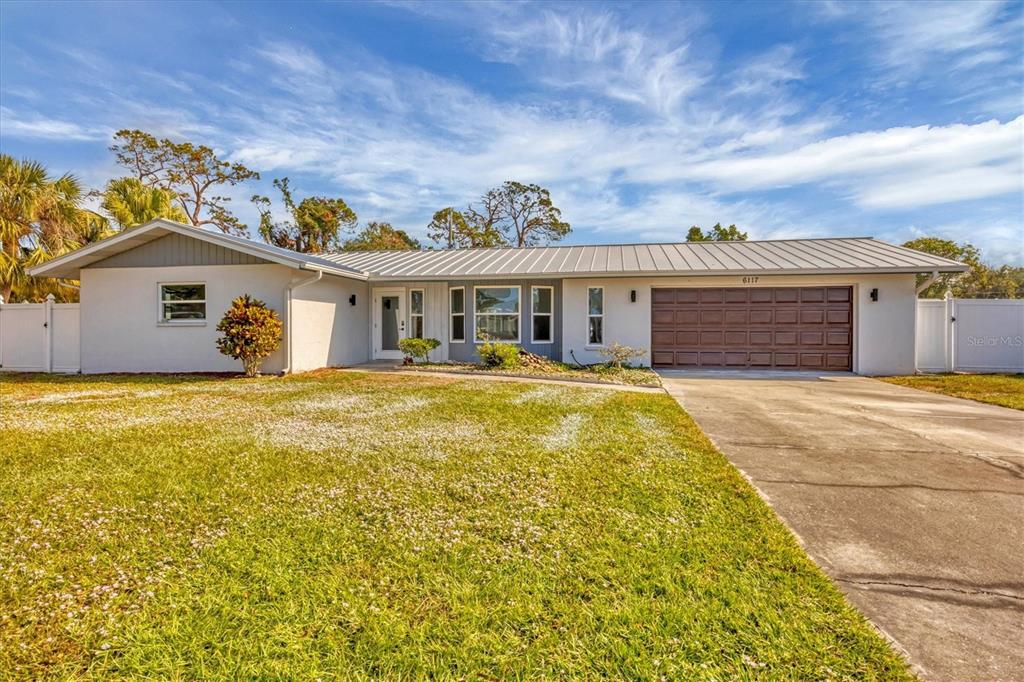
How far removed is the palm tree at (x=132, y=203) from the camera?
15578 mm

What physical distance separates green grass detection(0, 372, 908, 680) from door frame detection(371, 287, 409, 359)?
865 cm

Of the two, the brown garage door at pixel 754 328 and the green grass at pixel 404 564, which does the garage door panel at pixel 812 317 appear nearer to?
the brown garage door at pixel 754 328

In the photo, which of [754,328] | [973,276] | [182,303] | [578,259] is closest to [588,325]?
[578,259]

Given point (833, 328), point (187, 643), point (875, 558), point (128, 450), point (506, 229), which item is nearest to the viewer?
point (187, 643)

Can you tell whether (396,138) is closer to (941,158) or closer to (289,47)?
(289,47)

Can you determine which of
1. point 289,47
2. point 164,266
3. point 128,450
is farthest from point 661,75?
Answer: point 164,266

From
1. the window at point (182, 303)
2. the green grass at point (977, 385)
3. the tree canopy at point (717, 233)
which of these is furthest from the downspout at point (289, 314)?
the tree canopy at point (717, 233)

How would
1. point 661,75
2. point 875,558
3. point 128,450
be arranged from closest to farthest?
1. point 875,558
2. point 128,450
3. point 661,75

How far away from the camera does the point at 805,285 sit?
38.8ft

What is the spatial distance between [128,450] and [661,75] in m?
11.8

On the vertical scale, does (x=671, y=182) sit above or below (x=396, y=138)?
below

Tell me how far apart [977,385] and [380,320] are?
47.2 ft

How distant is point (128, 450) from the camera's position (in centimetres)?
465

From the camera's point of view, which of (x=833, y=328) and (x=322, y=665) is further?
(x=833, y=328)
